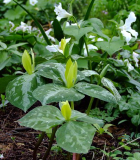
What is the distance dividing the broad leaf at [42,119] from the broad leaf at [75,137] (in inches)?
1.3

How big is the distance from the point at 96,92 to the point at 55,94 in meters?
0.14

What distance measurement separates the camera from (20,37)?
74.7 inches

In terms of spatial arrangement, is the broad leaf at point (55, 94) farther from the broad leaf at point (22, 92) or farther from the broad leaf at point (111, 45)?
the broad leaf at point (111, 45)

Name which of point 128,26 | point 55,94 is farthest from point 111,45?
point 55,94

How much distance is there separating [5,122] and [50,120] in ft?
2.76

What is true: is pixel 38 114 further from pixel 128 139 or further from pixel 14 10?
pixel 14 10

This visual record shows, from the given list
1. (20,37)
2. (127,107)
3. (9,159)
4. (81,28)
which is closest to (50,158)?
(9,159)

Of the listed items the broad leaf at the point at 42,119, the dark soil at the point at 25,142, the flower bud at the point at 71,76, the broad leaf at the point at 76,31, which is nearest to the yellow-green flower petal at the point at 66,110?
the broad leaf at the point at 42,119

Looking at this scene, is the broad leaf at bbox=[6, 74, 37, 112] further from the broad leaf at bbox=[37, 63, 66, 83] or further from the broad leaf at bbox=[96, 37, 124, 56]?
the broad leaf at bbox=[96, 37, 124, 56]

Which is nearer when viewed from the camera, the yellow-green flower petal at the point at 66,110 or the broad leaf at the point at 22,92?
the yellow-green flower petal at the point at 66,110

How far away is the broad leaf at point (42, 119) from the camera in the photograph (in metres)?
0.67

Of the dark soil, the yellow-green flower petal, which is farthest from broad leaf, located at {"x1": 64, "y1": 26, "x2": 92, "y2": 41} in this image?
the yellow-green flower petal

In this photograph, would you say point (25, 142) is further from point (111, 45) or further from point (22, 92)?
point (111, 45)

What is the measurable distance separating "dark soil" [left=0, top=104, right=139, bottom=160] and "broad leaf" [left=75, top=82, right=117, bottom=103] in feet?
1.41
